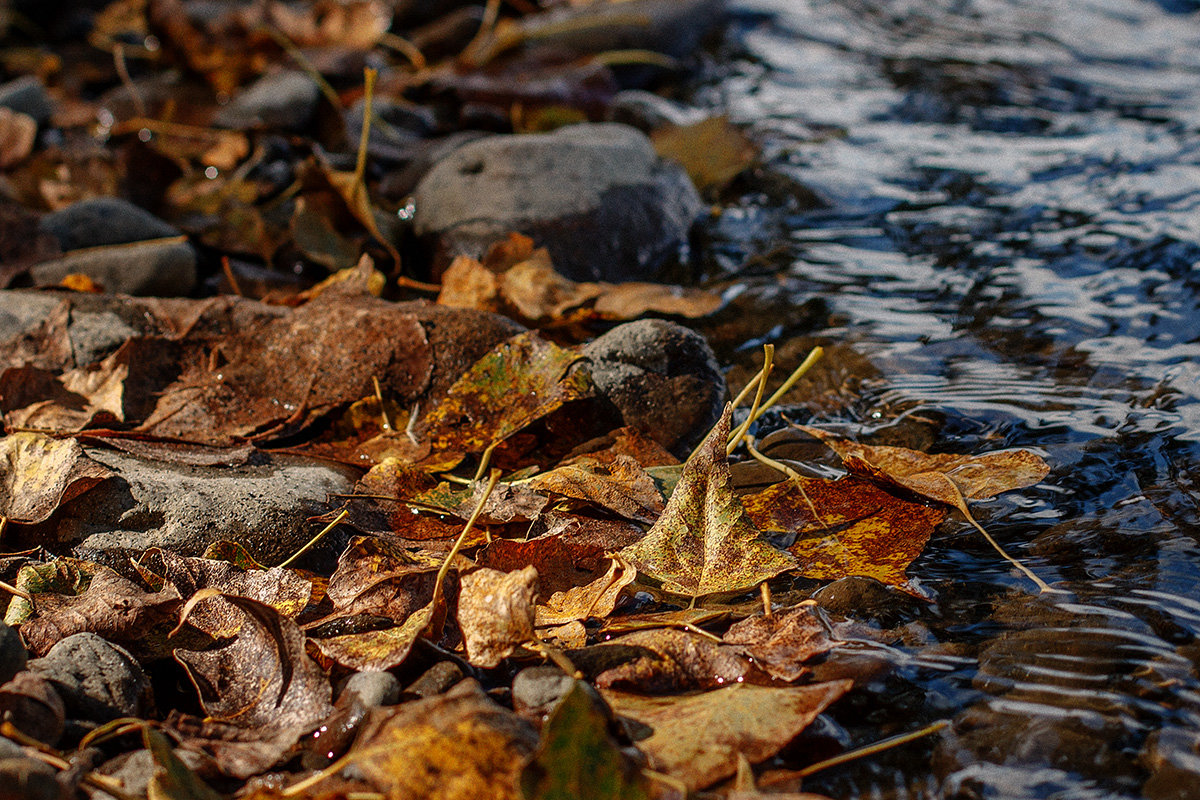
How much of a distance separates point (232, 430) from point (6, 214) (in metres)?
1.52

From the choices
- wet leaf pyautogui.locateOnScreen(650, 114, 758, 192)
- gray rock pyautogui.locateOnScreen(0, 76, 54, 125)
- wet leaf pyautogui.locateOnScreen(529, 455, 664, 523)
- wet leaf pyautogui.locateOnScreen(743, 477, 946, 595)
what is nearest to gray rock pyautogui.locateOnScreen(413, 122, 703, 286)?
wet leaf pyautogui.locateOnScreen(650, 114, 758, 192)

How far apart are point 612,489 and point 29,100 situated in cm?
439

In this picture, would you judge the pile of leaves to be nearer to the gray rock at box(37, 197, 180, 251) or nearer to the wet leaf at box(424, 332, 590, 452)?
the wet leaf at box(424, 332, 590, 452)

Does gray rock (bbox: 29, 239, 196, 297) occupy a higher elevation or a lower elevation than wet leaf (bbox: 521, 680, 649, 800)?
lower

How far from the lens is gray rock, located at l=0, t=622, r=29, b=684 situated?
120cm

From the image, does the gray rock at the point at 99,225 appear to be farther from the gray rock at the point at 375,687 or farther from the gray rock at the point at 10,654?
the gray rock at the point at 375,687

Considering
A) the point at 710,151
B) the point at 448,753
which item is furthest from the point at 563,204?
the point at 448,753

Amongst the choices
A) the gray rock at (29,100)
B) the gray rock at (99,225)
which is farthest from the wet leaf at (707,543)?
the gray rock at (29,100)

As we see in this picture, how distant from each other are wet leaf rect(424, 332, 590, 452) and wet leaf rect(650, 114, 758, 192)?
207 centimetres

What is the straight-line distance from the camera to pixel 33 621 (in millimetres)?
1354

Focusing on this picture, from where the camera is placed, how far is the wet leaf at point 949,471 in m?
1.62

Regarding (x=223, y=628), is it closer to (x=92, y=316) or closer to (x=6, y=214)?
(x=92, y=316)

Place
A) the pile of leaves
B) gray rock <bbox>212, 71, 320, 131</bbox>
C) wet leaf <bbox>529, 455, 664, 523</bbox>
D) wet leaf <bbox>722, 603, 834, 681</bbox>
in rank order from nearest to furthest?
1. the pile of leaves
2. wet leaf <bbox>722, 603, 834, 681</bbox>
3. wet leaf <bbox>529, 455, 664, 523</bbox>
4. gray rock <bbox>212, 71, 320, 131</bbox>

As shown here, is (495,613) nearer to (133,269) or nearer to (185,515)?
(185,515)
